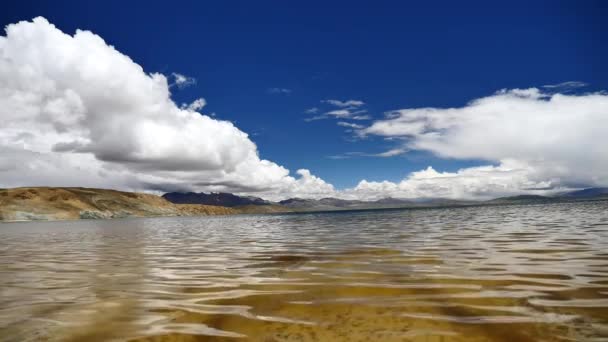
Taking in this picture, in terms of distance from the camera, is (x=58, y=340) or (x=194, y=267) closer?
(x=58, y=340)

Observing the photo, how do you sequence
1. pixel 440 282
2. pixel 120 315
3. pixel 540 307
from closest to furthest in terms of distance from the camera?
pixel 540 307 → pixel 120 315 → pixel 440 282

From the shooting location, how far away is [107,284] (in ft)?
33.1

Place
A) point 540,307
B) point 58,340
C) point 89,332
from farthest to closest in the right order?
1. point 540,307
2. point 89,332
3. point 58,340

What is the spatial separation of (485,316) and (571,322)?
1.19 metres

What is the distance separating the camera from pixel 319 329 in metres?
5.52

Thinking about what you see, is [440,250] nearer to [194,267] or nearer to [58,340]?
[194,267]

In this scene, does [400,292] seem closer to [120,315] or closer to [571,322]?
[571,322]

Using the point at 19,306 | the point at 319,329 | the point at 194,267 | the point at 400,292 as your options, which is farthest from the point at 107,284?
the point at 400,292

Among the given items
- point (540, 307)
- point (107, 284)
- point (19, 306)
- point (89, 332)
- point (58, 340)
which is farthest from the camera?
point (107, 284)

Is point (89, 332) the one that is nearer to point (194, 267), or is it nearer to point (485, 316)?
point (485, 316)

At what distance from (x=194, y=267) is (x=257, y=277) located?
3782 mm

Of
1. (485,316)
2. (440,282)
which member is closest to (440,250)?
(440,282)

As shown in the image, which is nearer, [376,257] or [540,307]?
[540,307]

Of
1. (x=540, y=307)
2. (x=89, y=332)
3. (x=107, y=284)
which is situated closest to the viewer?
(x=89, y=332)
